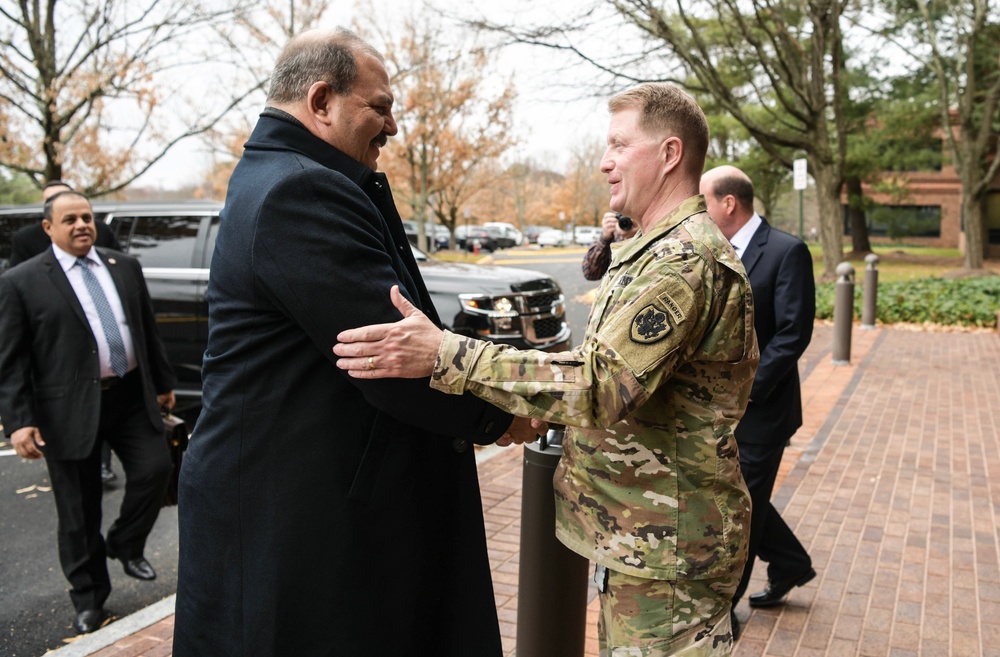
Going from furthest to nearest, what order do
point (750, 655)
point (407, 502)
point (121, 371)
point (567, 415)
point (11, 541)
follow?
point (11, 541), point (121, 371), point (750, 655), point (407, 502), point (567, 415)

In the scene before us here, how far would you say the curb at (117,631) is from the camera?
3564 millimetres

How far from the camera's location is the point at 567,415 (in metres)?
1.83

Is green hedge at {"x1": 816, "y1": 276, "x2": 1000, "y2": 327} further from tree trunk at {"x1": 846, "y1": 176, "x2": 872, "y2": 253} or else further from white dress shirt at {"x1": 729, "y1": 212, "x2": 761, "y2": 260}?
tree trunk at {"x1": 846, "y1": 176, "x2": 872, "y2": 253}

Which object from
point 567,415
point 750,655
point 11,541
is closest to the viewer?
point 567,415

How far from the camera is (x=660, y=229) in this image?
6.70ft

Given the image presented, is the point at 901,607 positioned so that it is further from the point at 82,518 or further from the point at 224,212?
the point at 82,518

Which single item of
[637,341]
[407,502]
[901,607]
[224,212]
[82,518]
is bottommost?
[901,607]

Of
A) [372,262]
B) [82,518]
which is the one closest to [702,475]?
[372,262]

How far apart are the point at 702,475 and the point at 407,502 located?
715mm

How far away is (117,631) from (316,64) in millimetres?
2949

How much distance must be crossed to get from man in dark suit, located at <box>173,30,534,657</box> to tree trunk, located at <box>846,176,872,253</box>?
31722 mm

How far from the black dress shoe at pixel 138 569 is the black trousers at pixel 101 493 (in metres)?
0.04

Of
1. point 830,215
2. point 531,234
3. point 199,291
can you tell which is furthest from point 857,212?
point 531,234

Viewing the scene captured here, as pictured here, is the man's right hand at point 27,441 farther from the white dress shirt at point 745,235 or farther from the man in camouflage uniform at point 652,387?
the white dress shirt at point 745,235
